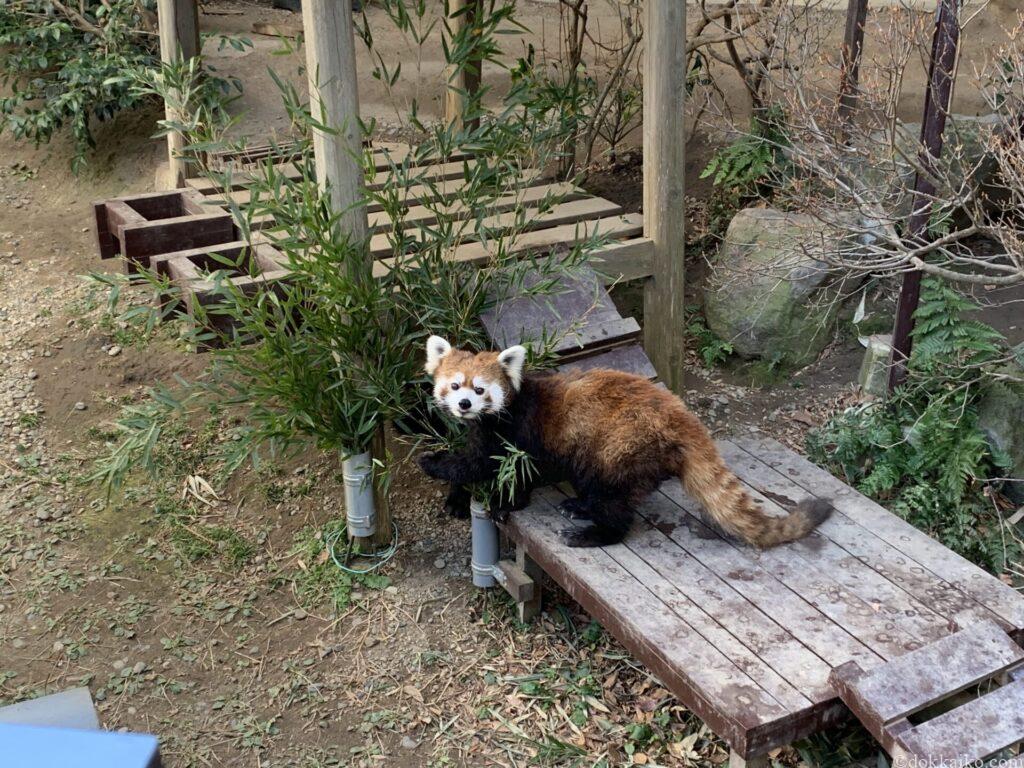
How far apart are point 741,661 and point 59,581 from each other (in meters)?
2.70

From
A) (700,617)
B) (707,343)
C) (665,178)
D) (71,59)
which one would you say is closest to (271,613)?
(700,617)

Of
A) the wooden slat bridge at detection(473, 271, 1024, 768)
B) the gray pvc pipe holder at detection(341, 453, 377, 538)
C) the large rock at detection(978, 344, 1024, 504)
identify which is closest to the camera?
the wooden slat bridge at detection(473, 271, 1024, 768)

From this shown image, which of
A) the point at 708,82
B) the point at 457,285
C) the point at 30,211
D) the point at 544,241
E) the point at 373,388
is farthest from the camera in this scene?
the point at 30,211

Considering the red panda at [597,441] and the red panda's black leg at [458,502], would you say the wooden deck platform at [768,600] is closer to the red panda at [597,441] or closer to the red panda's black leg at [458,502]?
the red panda at [597,441]

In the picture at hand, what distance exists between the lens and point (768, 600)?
10.8 ft

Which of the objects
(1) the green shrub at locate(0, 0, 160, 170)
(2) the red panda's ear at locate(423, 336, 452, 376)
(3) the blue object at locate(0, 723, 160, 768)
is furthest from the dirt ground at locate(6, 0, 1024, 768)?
(3) the blue object at locate(0, 723, 160, 768)

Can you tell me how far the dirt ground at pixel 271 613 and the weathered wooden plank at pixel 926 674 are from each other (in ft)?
1.66

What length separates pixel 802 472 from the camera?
4.04m

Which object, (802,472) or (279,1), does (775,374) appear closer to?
(802,472)

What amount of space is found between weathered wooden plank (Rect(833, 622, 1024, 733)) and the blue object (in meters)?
2.14

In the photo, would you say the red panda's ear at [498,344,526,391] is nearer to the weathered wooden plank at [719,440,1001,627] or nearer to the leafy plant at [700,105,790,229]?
the weathered wooden plank at [719,440,1001,627]

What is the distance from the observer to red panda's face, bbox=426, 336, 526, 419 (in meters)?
3.43

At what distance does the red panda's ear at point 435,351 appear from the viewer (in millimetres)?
3531

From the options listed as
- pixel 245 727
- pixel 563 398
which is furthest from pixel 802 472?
pixel 245 727
